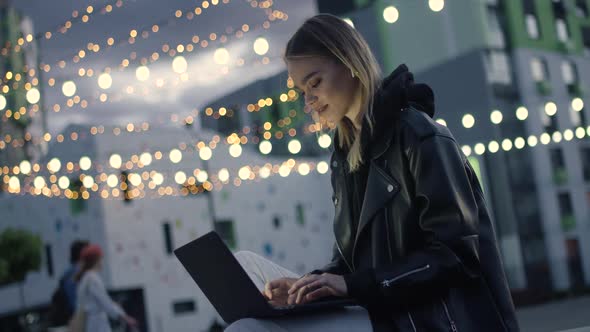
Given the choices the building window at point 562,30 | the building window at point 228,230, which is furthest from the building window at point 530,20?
the building window at point 228,230

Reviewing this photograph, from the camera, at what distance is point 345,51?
1989 millimetres

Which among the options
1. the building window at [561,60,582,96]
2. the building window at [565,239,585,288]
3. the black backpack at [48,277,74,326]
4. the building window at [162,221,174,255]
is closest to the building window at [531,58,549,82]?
the building window at [561,60,582,96]

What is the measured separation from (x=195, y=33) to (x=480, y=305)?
6.46 metres

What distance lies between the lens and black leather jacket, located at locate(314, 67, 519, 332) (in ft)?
5.83

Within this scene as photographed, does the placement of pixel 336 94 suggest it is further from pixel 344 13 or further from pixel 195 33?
pixel 344 13

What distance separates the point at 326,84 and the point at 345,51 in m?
0.09

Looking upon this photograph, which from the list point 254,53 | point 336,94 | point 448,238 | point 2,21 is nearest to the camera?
point 448,238

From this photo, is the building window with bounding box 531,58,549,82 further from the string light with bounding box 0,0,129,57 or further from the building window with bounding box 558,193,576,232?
the string light with bounding box 0,0,129,57

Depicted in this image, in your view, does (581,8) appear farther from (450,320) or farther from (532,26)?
(450,320)

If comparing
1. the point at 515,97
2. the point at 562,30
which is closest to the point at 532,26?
the point at 562,30

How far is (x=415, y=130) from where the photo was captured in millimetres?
1852

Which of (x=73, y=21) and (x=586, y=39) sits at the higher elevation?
(x=586, y=39)

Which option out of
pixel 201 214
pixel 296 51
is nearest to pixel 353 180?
pixel 296 51

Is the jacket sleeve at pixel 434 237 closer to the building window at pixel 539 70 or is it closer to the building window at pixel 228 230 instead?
the building window at pixel 539 70
